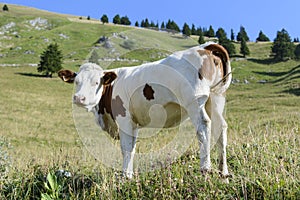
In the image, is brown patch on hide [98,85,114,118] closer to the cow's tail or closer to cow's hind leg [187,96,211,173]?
cow's hind leg [187,96,211,173]

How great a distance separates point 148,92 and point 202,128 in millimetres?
1007

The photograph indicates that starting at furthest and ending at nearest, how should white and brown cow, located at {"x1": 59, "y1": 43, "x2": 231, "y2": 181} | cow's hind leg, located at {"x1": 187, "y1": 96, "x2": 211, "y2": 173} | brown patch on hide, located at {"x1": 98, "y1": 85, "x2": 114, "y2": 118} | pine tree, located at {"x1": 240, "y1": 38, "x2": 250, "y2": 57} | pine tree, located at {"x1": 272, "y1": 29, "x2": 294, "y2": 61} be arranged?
pine tree, located at {"x1": 240, "y1": 38, "x2": 250, "y2": 57} → pine tree, located at {"x1": 272, "y1": 29, "x2": 294, "y2": 61} → brown patch on hide, located at {"x1": 98, "y1": 85, "x2": 114, "y2": 118} → white and brown cow, located at {"x1": 59, "y1": 43, "x2": 231, "y2": 181} → cow's hind leg, located at {"x1": 187, "y1": 96, "x2": 211, "y2": 173}

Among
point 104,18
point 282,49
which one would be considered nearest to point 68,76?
point 282,49

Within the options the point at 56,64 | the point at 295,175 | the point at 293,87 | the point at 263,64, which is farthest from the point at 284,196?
the point at 263,64

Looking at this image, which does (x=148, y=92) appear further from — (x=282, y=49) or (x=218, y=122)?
(x=282, y=49)

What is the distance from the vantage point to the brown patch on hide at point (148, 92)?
5.14 m

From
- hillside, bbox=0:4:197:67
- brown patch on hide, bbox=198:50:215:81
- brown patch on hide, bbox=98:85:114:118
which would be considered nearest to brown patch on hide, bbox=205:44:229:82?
brown patch on hide, bbox=198:50:215:81

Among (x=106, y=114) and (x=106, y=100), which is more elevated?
(x=106, y=100)

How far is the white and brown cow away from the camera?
4.80m

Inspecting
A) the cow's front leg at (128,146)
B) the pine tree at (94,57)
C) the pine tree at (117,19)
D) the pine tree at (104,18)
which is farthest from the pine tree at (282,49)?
the cow's front leg at (128,146)

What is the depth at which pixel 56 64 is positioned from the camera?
63.6m

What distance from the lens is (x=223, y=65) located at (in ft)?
17.4

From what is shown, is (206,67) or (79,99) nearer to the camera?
(206,67)

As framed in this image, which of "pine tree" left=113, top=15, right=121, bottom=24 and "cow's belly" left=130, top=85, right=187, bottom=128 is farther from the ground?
"pine tree" left=113, top=15, right=121, bottom=24
